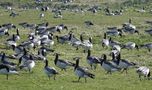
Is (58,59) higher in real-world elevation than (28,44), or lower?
higher

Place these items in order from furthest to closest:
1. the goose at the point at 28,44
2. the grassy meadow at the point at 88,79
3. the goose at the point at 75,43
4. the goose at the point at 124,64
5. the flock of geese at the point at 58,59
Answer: the goose at the point at 75,43
the goose at the point at 28,44
the goose at the point at 124,64
the flock of geese at the point at 58,59
the grassy meadow at the point at 88,79

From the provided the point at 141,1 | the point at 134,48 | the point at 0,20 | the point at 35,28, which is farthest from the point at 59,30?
the point at 141,1

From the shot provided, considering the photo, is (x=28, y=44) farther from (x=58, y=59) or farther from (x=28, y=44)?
(x=58, y=59)

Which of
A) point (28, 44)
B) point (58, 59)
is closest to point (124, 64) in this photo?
point (58, 59)

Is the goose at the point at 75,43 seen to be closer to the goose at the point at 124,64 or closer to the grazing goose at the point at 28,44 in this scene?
the grazing goose at the point at 28,44

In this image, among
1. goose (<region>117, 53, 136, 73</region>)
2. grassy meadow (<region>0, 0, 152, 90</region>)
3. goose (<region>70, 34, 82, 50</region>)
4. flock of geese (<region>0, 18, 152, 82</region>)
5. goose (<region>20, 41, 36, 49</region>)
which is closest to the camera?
Result: grassy meadow (<region>0, 0, 152, 90</region>)

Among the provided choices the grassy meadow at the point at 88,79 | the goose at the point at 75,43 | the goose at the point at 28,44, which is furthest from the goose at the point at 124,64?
the goose at the point at 28,44

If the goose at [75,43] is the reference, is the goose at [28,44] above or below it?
above

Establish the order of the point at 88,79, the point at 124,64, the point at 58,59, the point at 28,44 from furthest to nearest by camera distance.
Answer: the point at 28,44 → the point at 58,59 → the point at 124,64 → the point at 88,79

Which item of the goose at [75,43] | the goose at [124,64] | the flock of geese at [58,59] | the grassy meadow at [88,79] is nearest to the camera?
the grassy meadow at [88,79]

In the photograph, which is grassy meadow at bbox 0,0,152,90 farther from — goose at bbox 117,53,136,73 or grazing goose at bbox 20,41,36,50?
grazing goose at bbox 20,41,36,50

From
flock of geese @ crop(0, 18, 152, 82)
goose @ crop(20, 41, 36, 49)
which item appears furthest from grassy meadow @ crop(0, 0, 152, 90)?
goose @ crop(20, 41, 36, 49)

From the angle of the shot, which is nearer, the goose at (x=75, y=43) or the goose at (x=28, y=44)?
the goose at (x=28, y=44)

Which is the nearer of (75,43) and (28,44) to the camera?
(28,44)
